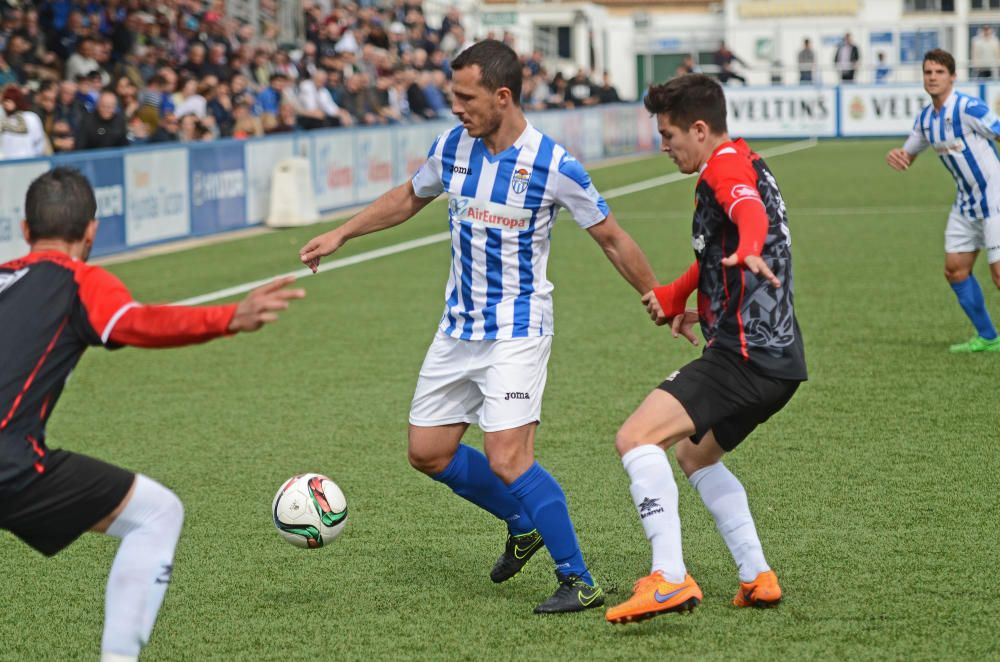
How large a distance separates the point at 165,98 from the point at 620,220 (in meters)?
6.76

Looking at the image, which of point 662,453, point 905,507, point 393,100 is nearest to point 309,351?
point 905,507

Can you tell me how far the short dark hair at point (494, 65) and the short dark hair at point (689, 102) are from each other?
1.67 feet

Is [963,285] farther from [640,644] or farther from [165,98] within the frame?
[165,98]

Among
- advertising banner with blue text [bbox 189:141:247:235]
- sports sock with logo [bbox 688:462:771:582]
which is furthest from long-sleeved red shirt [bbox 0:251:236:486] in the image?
advertising banner with blue text [bbox 189:141:247:235]

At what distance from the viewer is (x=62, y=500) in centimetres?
409

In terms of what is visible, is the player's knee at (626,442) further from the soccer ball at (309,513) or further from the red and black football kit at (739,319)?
the soccer ball at (309,513)

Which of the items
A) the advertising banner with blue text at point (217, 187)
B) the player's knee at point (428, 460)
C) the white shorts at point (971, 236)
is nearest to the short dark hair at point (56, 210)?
the player's knee at point (428, 460)

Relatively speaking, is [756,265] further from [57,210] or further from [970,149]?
[970,149]

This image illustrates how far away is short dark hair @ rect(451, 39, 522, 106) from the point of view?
5.12 m

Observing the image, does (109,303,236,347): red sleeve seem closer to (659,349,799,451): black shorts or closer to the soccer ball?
(659,349,799,451): black shorts

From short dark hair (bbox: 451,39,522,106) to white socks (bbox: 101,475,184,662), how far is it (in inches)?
75.3

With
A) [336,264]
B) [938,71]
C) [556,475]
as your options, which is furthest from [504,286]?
[336,264]

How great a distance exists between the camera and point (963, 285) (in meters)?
10.2

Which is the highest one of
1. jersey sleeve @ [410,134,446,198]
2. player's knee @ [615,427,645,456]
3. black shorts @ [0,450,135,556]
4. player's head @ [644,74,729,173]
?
player's head @ [644,74,729,173]
